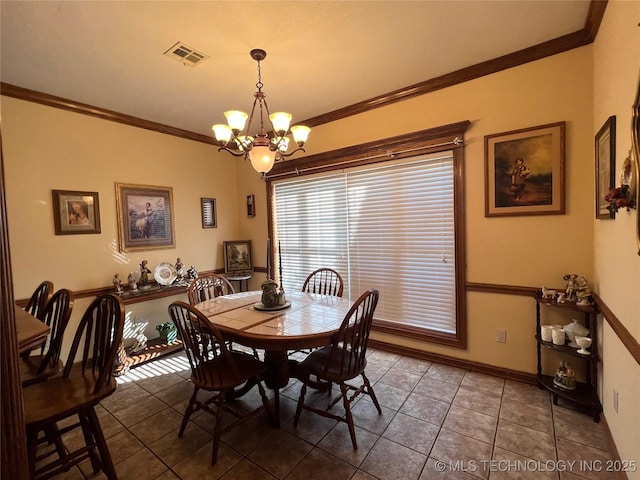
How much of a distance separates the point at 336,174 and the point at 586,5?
2367mm

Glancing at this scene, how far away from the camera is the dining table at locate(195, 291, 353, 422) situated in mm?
1786

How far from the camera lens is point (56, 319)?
1944 millimetres

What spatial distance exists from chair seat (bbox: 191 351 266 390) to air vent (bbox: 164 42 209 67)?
2283mm

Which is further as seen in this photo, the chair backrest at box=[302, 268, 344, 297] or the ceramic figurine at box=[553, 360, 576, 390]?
the chair backrest at box=[302, 268, 344, 297]

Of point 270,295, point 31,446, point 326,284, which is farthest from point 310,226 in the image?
point 31,446

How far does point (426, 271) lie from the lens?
9.72 ft

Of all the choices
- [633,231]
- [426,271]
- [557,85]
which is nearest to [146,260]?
[426,271]

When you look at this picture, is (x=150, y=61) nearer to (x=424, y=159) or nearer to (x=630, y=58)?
(x=424, y=159)

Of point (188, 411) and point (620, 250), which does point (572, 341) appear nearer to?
point (620, 250)

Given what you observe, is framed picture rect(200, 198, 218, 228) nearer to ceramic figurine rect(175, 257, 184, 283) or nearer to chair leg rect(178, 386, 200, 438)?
ceramic figurine rect(175, 257, 184, 283)

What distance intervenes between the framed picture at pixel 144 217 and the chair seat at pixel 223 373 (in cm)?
220

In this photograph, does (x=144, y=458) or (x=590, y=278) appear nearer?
(x=144, y=458)

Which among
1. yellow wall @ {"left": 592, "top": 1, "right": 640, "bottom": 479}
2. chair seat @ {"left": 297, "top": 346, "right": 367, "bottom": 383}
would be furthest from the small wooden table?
yellow wall @ {"left": 592, "top": 1, "right": 640, "bottom": 479}

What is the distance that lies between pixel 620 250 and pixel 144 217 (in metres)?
4.26
